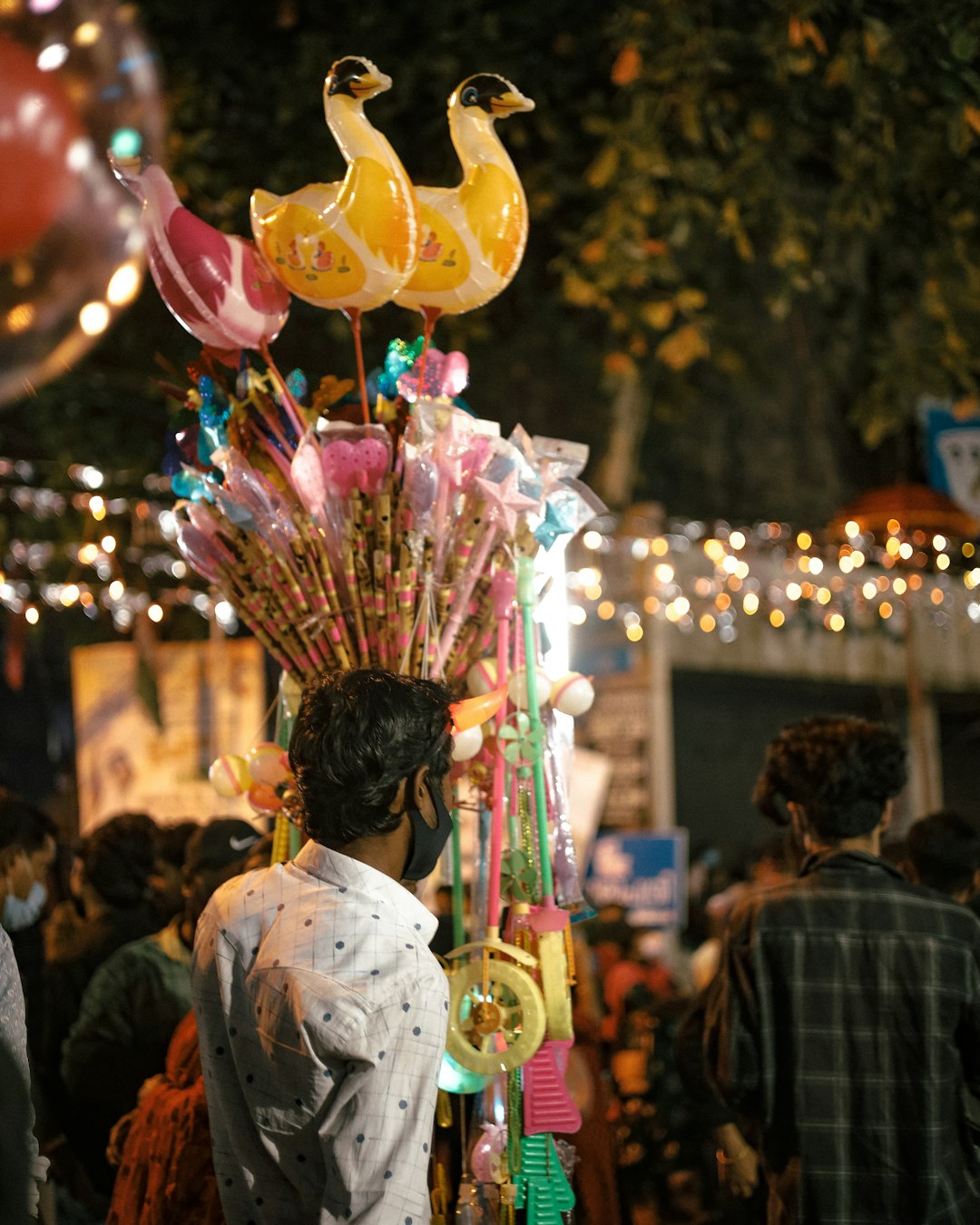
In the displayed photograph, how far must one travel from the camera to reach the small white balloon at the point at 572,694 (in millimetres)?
2826

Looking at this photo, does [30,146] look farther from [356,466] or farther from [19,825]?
[19,825]

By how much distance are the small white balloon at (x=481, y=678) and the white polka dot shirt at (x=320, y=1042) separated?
2.60 ft

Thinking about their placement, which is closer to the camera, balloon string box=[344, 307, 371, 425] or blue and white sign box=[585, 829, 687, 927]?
balloon string box=[344, 307, 371, 425]

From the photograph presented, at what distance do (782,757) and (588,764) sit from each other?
4.82 metres

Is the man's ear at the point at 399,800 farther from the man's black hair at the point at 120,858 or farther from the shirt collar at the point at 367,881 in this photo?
the man's black hair at the point at 120,858

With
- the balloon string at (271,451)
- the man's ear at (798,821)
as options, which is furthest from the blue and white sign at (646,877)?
the balloon string at (271,451)

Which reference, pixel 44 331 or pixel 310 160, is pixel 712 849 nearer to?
pixel 310 160

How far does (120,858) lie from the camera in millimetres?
4520

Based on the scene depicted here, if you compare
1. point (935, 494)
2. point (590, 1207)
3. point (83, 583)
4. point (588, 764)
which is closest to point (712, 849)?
point (588, 764)

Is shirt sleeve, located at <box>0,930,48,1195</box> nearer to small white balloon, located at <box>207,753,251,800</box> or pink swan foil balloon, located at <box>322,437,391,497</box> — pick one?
small white balloon, located at <box>207,753,251,800</box>

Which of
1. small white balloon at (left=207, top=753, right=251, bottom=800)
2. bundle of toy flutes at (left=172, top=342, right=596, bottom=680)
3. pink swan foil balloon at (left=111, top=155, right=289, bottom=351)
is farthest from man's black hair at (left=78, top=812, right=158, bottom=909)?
pink swan foil balloon at (left=111, top=155, right=289, bottom=351)

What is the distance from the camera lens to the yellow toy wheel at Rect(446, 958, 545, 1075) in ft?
8.36

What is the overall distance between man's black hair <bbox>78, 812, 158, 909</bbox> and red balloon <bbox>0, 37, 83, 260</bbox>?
2.07 metres

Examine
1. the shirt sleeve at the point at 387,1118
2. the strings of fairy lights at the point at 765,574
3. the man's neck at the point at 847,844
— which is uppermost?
the strings of fairy lights at the point at 765,574
